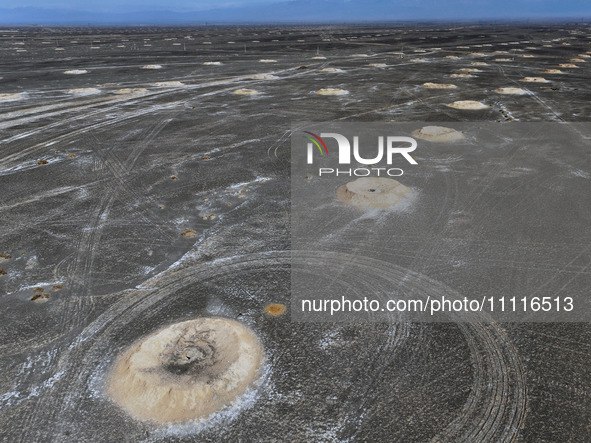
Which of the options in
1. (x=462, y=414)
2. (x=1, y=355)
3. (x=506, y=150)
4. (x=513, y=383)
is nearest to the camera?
(x=462, y=414)

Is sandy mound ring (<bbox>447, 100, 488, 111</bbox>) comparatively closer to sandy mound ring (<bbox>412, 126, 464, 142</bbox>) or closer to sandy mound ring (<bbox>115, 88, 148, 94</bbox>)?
sandy mound ring (<bbox>412, 126, 464, 142</bbox>)

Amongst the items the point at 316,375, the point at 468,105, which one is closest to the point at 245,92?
the point at 468,105

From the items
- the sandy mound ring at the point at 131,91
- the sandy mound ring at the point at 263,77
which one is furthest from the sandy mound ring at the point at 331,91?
the sandy mound ring at the point at 131,91

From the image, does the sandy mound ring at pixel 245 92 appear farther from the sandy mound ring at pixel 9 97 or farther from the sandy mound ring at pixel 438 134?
the sandy mound ring at pixel 9 97

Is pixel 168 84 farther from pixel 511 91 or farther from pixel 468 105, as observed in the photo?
pixel 511 91

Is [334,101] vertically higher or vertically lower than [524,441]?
higher

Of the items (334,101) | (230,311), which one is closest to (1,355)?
(230,311)

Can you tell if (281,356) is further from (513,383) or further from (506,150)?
(506,150)
